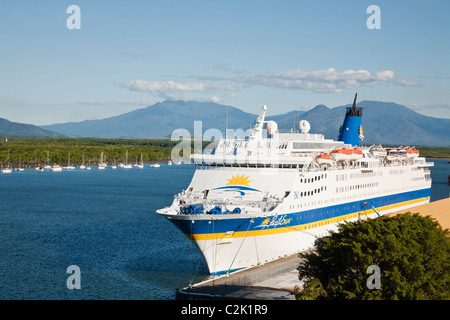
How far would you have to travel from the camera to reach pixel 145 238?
49.0 meters

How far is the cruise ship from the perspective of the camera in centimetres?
3241

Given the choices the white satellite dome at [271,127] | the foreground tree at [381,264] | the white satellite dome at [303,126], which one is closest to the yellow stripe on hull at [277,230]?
the foreground tree at [381,264]

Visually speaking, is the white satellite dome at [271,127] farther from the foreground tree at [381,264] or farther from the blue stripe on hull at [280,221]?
the foreground tree at [381,264]

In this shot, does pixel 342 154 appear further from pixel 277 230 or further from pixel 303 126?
pixel 277 230

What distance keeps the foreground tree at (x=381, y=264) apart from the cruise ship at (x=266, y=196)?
24.2ft

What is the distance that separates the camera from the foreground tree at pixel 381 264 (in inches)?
904

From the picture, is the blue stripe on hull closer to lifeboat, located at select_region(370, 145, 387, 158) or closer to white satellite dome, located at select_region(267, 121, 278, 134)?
lifeboat, located at select_region(370, 145, 387, 158)

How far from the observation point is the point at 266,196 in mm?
35094

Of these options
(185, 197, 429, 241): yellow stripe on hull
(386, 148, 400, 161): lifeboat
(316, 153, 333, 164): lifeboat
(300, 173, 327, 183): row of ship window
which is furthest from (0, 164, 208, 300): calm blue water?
(386, 148, 400, 161): lifeboat

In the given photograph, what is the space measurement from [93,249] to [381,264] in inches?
1060
